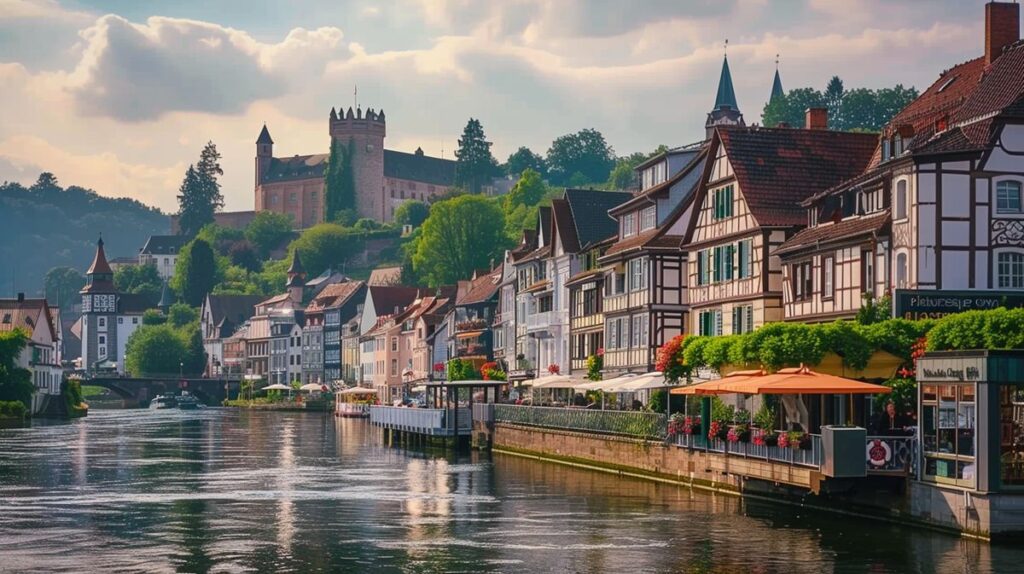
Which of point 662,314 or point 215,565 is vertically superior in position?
point 662,314

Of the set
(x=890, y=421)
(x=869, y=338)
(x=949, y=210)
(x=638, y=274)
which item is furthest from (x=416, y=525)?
(x=638, y=274)

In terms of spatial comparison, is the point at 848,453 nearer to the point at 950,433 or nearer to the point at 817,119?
the point at 950,433

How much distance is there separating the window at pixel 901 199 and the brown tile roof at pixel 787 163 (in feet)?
32.5

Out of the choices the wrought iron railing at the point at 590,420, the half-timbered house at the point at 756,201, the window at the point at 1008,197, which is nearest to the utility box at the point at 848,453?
the wrought iron railing at the point at 590,420

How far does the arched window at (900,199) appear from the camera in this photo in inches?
2227

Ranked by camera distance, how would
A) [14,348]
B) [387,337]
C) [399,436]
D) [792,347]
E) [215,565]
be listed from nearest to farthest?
[215,565], [792,347], [399,436], [14,348], [387,337]

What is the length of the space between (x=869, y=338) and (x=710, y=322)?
79.6ft

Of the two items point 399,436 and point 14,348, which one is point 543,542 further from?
point 14,348

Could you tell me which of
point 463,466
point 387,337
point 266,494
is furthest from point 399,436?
point 387,337

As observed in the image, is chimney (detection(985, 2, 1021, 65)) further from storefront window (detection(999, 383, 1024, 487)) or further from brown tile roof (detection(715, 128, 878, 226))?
storefront window (detection(999, 383, 1024, 487))

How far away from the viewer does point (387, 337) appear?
17238 cm

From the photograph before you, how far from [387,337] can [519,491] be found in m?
116

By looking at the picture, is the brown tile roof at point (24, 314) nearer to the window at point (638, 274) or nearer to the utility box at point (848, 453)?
the window at point (638, 274)

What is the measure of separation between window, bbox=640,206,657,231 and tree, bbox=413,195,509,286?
9833 centimetres
